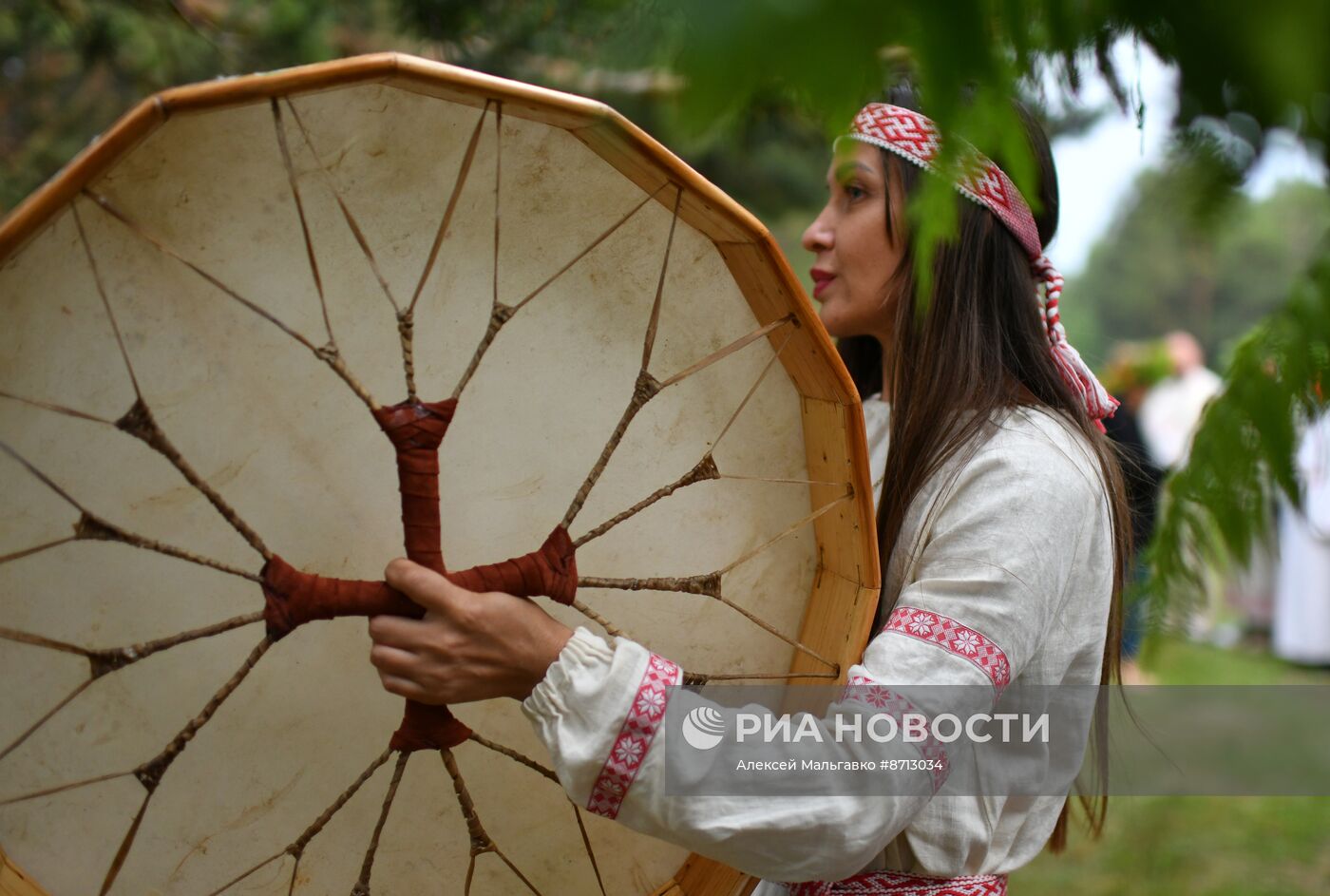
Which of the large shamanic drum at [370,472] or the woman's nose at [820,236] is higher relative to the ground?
the woman's nose at [820,236]

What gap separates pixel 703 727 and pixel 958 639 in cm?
27

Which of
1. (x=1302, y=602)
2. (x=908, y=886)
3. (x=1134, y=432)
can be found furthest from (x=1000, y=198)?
(x=1302, y=602)

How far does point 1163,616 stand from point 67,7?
2.83 meters

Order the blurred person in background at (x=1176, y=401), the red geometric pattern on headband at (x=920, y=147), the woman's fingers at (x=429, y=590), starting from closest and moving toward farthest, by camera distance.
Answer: the woman's fingers at (x=429, y=590) → the red geometric pattern on headband at (x=920, y=147) → the blurred person in background at (x=1176, y=401)

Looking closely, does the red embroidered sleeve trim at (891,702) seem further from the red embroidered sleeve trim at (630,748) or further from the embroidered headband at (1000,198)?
the embroidered headband at (1000,198)

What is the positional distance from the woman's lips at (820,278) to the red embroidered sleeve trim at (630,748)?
66 centimetres

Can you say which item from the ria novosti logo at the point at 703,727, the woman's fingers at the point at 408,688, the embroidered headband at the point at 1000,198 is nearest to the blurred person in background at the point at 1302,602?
the embroidered headband at the point at 1000,198

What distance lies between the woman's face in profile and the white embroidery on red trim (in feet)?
2.21

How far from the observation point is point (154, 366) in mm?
1160

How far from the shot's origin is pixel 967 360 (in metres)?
1.37

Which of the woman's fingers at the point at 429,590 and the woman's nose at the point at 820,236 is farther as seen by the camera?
the woman's nose at the point at 820,236

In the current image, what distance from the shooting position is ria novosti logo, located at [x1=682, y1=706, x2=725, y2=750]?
104 centimetres

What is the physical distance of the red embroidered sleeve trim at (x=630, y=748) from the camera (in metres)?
1.01

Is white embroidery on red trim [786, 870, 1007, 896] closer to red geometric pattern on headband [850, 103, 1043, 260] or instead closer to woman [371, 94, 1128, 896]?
woman [371, 94, 1128, 896]
